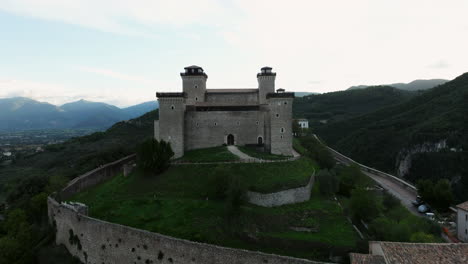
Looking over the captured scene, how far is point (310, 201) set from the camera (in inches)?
963

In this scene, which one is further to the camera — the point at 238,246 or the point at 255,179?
the point at 255,179

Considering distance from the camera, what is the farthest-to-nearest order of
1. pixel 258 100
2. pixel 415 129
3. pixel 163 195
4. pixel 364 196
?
pixel 415 129, pixel 258 100, pixel 163 195, pixel 364 196

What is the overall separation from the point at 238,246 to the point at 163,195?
783cm

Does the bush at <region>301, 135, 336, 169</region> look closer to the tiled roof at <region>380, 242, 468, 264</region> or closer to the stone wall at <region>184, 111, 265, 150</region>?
the stone wall at <region>184, 111, 265, 150</region>

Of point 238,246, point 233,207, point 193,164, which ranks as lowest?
point 238,246

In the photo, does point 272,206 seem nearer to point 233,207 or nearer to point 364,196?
point 233,207

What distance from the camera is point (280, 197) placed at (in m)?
23.2

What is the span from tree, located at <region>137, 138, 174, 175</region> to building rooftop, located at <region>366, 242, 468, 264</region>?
17817 millimetres

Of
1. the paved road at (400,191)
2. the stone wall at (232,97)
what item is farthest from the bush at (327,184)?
the stone wall at (232,97)

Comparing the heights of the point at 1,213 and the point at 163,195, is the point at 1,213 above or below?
below

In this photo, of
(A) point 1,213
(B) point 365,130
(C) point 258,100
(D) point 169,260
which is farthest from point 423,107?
(A) point 1,213

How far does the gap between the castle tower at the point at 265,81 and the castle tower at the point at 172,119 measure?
33.0 feet

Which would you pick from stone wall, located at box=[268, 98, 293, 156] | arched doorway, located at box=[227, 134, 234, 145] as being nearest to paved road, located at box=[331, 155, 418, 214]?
stone wall, located at box=[268, 98, 293, 156]

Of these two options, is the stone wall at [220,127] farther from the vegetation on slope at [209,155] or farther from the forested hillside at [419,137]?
the forested hillside at [419,137]
